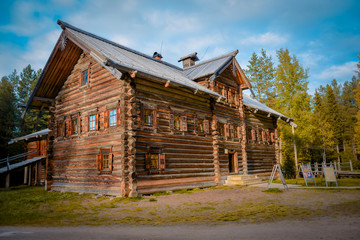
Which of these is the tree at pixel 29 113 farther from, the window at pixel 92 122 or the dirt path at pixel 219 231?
the dirt path at pixel 219 231

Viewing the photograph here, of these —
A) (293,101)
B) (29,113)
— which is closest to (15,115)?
(29,113)

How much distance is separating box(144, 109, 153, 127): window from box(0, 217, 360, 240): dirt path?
26.7 ft

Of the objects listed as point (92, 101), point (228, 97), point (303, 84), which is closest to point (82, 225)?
point (92, 101)

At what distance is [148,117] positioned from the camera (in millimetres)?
14492

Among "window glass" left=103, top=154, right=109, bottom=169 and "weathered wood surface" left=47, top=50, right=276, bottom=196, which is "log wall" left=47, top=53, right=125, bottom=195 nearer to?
"weathered wood surface" left=47, top=50, right=276, bottom=196

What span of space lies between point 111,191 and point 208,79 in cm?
1111

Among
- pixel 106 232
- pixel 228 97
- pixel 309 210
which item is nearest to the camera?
pixel 106 232

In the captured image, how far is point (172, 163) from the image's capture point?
15195 millimetres

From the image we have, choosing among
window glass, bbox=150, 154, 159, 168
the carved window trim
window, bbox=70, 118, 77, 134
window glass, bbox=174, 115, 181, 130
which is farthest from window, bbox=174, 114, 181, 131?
window, bbox=70, 118, 77, 134

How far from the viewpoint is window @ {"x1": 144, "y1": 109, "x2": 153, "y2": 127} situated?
1431cm

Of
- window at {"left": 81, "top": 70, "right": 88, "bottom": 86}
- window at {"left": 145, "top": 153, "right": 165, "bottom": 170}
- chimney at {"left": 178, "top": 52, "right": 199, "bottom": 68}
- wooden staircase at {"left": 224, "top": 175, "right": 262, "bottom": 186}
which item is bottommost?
wooden staircase at {"left": 224, "top": 175, "right": 262, "bottom": 186}

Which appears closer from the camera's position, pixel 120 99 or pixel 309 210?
pixel 309 210

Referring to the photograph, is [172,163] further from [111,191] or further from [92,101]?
[92,101]

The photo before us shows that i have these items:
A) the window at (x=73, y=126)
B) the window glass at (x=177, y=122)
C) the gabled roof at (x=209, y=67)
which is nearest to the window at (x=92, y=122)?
the window at (x=73, y=126)
